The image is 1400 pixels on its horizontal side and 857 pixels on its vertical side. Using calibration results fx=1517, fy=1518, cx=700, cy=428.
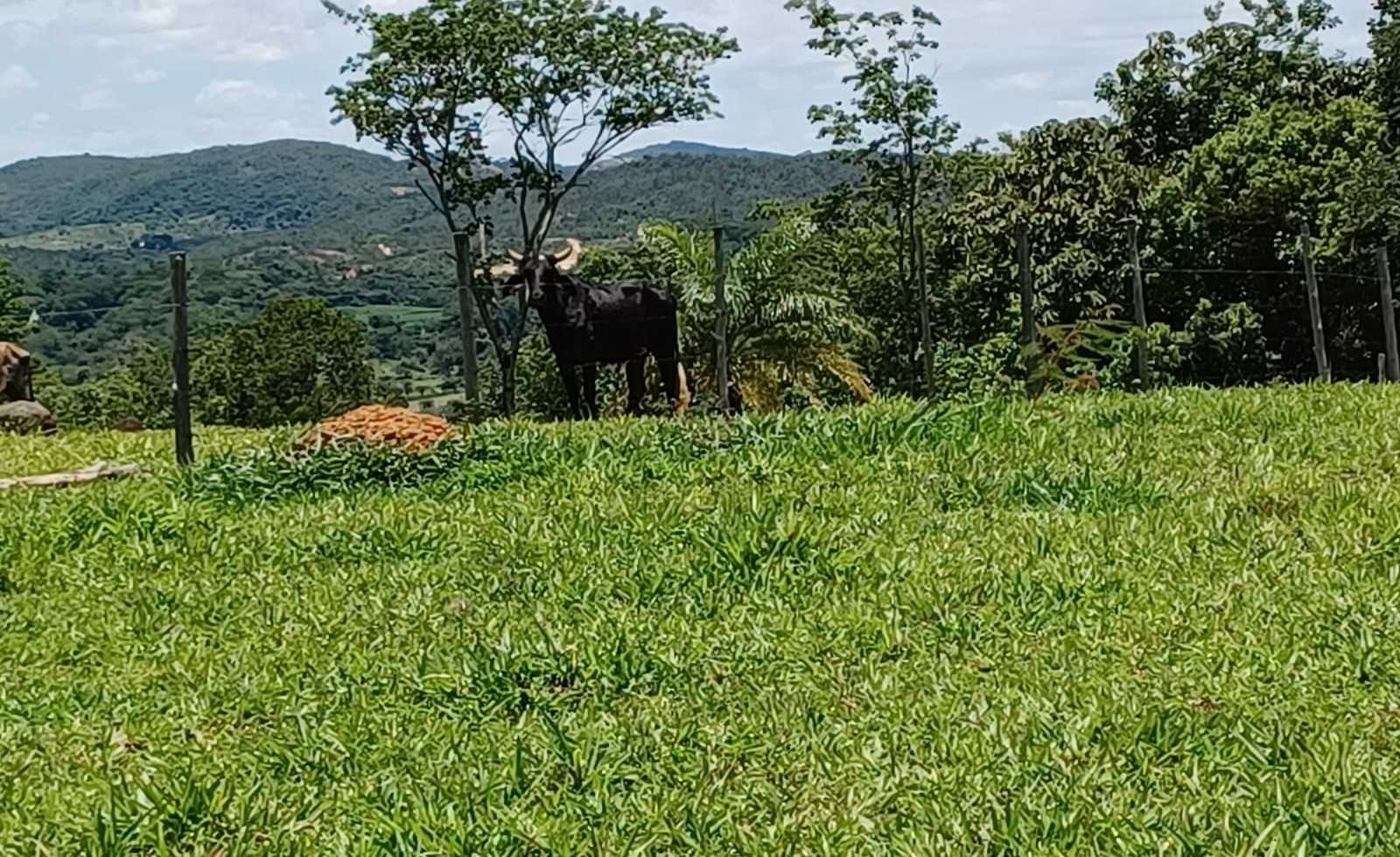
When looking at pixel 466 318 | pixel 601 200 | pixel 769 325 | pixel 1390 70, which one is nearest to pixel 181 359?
pixel 466 318

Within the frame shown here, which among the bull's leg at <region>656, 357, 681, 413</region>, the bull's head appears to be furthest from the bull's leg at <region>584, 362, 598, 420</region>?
the bull's head

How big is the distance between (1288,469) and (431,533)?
13.0ft

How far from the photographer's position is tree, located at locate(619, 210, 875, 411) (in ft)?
48.9

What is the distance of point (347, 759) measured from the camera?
4.23m

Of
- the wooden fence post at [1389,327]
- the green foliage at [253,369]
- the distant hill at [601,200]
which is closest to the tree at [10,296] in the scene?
the green foliage at [253,369]

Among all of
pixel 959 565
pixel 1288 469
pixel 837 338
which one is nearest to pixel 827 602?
pixel 959 565

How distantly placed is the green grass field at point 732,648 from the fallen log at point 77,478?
0.78 m

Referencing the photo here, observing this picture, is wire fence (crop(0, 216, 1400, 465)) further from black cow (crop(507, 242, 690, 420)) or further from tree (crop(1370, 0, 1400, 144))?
tree (crop(1370, 0, 1400, 144))

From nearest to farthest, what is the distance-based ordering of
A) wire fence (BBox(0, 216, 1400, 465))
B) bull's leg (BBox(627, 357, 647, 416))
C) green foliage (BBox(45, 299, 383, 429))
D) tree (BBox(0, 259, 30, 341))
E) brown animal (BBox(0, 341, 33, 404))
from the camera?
wire fence (BBox(0, 216, 1400, 465)) < bull's leg (BBox(627, 357, 647, 416)) < brown animal (BBox(0, 341, 33, 404)) < green foliage (BBox(45, 299, 383, 429)) < tree (BBox(0, 259, 30, 341))

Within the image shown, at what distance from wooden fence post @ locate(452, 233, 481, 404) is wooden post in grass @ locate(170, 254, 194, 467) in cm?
213

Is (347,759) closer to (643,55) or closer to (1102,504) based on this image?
(1102,504)

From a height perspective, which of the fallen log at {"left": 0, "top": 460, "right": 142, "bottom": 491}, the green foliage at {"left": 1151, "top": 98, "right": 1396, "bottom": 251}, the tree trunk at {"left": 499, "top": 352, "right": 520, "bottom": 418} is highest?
the green foliage at {"left": 1151, "top": 98, "right": 1396, "bottom": 251}

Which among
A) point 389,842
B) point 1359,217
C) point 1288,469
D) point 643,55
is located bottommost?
point 389,842

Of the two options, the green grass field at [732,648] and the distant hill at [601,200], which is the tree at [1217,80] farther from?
the green grass field at [732,648]
